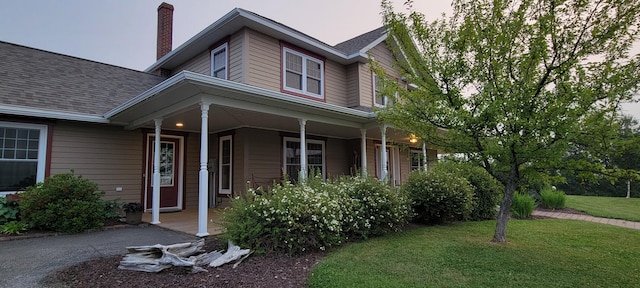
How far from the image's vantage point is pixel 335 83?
1046cm

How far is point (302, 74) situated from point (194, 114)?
334 centimetres

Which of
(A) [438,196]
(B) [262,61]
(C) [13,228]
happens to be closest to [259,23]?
(B) [262,61]

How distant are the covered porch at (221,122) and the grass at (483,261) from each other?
235 centimetres

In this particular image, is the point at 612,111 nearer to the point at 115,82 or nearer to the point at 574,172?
the point at 574,172

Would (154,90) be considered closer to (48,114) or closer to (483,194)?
(48,114)

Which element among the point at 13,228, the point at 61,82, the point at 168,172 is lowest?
the point at 13,228

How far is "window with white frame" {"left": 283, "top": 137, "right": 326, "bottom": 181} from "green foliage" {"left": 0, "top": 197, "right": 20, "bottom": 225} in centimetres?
599

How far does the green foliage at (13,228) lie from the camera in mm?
5836

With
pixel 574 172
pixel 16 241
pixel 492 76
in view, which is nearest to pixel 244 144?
pixel 16 241

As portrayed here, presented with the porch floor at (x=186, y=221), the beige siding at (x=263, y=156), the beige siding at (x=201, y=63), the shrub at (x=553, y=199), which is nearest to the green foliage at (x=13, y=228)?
the porch floor at (x=186, y=221)

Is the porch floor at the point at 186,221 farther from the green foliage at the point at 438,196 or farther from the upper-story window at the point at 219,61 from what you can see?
the green foliage at the point at 438,196

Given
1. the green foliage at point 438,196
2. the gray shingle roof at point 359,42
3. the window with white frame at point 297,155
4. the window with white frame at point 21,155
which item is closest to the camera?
the window with white frame at point 21,155

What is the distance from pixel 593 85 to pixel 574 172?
126cm

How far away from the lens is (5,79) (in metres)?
7.38
